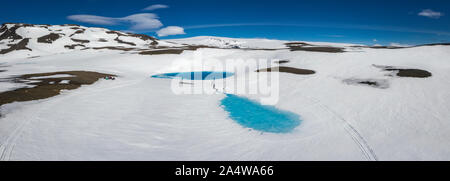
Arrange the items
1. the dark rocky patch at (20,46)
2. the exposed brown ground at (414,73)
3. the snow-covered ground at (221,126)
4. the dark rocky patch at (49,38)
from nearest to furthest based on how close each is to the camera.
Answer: the snow-covered ground at (221,126), the exposed brown ground at (414,73), the dark rocky patch at (20,46), the dark rocky patch at (49,38)

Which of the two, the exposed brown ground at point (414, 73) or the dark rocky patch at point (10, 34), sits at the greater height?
the dark rocky patch at point (10, 34)

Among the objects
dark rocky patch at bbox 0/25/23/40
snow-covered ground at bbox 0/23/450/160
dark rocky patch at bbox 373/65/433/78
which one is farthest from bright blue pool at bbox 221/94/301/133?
dark rocky patch at bbox 0/25/23/40

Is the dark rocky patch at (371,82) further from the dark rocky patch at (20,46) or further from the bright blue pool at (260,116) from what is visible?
the dark rocky patch at (20,46)

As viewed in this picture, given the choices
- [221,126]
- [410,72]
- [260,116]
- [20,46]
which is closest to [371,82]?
[410,72]

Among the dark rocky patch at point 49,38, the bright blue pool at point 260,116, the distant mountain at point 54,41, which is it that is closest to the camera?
the bright blue pool at point 260,116

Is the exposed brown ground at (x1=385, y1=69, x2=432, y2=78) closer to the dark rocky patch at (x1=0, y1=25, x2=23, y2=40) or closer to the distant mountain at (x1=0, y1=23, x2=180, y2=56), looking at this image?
the distant mountain at (x1=0, y1=23, x2=180, y2=56)

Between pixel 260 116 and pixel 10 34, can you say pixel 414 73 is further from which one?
pixel 10 34

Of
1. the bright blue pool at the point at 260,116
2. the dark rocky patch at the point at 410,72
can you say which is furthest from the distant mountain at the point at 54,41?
the dark rocky patch at the point at 410,72

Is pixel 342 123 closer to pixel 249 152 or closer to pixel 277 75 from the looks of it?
pixel 249 152
